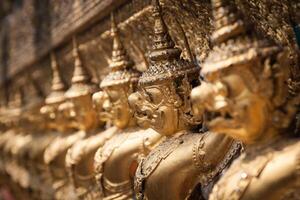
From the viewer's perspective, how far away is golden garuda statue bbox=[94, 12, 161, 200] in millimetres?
1881

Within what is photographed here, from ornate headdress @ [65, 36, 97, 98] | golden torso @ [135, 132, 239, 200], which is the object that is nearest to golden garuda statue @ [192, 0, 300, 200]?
golden torso @ [135, 132, 239, 200]

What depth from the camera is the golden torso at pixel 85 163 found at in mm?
2238

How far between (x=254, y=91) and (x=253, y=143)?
0.13 m

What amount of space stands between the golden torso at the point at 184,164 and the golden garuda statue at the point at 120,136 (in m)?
0.27

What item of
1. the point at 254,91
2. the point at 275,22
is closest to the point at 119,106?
the point at 275,22

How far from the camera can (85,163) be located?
7.50ft

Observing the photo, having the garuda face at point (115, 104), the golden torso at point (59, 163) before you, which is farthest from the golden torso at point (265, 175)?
the golden torso at point (59, 163)

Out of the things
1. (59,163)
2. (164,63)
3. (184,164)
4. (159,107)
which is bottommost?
(59,163)

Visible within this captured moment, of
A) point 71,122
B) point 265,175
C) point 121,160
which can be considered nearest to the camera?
point 265,175

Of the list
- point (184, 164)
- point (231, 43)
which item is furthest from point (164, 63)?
point (231, 43)

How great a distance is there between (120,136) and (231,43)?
37.1 inches

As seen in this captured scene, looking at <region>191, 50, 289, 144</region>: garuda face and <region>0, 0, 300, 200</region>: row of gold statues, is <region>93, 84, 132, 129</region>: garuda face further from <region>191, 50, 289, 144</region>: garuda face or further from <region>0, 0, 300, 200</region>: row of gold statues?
<region>191, 50, 289, 144</region>: garuda face

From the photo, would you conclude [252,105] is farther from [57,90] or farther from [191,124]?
[57,90]

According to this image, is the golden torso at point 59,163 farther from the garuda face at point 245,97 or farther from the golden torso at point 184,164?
the garuda face at point 245,97
